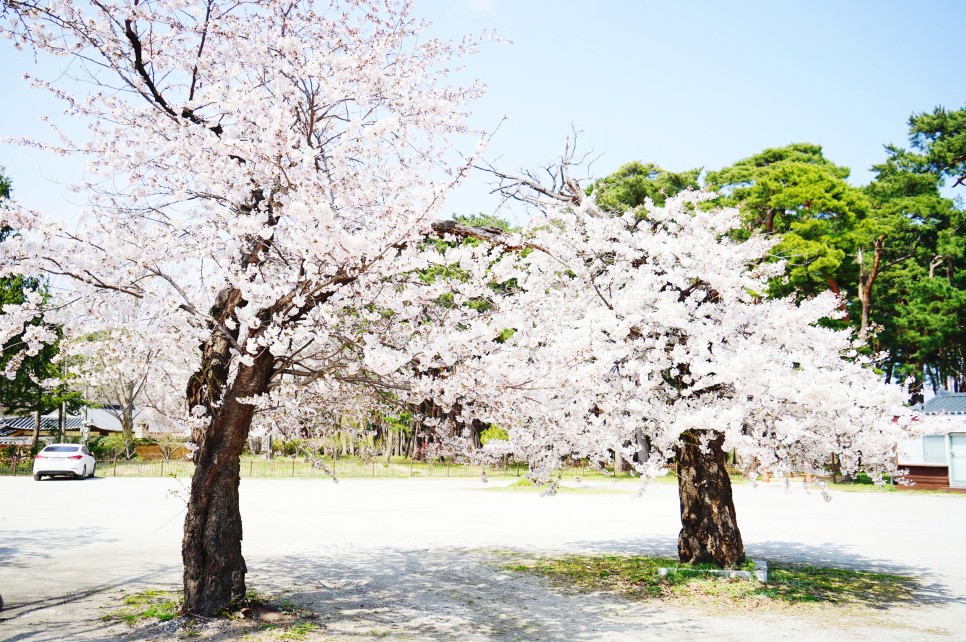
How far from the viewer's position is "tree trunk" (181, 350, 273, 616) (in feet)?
20.4

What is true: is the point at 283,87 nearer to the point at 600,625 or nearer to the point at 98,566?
the point at 600,625

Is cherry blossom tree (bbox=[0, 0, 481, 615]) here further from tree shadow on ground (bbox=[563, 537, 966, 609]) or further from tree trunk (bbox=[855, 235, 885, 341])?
tree trunk (bbox=[855, 235, 885, 341])

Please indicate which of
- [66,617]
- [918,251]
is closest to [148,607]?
[66,617]

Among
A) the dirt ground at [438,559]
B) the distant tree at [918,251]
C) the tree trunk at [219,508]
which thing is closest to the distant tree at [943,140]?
the distant tree at [918,251]

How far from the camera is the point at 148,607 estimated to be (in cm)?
688

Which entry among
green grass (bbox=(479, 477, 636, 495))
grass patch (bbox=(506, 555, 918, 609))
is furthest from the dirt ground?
green grass (bbox=(479, 477, 636, 495))

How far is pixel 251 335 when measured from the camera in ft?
20.1

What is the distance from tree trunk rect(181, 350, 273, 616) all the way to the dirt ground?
369 mm

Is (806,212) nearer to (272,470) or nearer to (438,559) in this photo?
(438,559)

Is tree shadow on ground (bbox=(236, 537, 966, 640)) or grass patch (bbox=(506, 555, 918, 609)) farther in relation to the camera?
grass patch (bbox=(506, 555, 918, 609))

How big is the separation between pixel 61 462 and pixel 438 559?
21039mm

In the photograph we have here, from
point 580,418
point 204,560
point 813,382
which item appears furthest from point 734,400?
point 204,560

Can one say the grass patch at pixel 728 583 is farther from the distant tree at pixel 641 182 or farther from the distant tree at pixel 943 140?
the distant tree at pixel 943 140

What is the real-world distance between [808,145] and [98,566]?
37.2 metres
